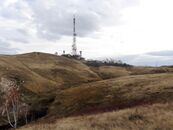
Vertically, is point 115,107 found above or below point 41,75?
below

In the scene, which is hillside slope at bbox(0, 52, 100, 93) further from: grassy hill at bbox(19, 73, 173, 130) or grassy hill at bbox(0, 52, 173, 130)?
grassy hill at bbox(19, 73, 173, 130)

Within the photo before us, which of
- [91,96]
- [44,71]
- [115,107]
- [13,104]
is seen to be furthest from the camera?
[44,71]

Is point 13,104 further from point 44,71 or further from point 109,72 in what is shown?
point 109,72

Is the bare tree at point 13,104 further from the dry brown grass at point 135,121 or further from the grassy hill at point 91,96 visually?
the dry brown grass at point 135,121

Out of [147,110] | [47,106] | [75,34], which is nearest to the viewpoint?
[147,110]

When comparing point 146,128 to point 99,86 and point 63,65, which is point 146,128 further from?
point 63,65

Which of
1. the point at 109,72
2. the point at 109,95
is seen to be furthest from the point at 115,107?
the point at 109,72

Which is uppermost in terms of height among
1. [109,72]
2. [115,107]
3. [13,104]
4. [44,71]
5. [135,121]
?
[44,71]

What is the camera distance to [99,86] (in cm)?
7388

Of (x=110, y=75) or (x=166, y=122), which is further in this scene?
(x=110, y=75)

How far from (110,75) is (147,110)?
107 metres

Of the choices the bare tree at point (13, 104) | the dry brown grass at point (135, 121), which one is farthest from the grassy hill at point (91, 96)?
the bare tree at point (13, 104)

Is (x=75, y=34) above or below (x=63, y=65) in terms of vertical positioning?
above

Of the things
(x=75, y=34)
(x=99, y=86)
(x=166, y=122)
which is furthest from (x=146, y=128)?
(x=75, y=34)
